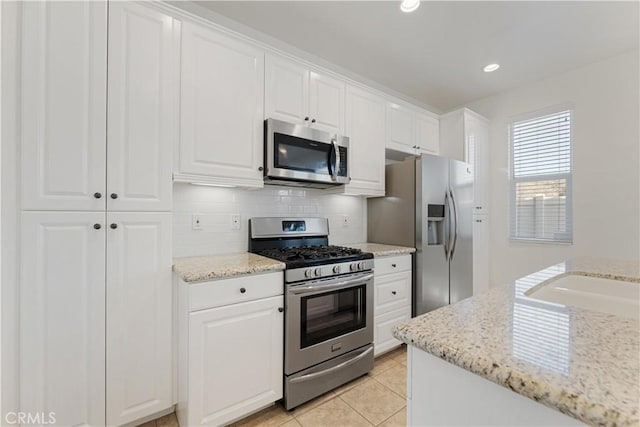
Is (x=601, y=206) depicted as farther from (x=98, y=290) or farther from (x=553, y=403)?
Result: (x=98, y=290)

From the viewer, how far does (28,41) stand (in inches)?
51.1

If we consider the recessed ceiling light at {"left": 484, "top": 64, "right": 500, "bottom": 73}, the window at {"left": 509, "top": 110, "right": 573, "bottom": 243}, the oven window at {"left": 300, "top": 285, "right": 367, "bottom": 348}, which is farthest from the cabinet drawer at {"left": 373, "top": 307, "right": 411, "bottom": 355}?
the recessed ceiling light at {"left": 484, "top": 64, "right": 500, "bottom": 73}

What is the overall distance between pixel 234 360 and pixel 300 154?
1.44 meters

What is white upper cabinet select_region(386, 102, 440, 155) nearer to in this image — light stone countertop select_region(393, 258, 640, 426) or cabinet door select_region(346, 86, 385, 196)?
cabinet door select_region(346, 86, 385, 196)

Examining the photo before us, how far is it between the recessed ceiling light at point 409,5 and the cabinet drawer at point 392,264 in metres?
1.86

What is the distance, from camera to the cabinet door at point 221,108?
5.65ft

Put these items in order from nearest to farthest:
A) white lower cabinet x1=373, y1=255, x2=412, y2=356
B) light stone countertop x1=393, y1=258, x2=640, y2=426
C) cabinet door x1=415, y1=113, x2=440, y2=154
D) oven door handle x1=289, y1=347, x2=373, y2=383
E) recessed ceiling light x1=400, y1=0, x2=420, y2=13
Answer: light stone countertop x1=393, y1=258, x2=640, y2=426, oven door handle x1=289, y1=347, x2=373, y2=383, recessed ceiling light x1=400, y1=0, x2=420, y2=13, white lower cabinet x1=373, y1=255, x2=412, y2=356, cabinet door x1=415, y1=113, x2=440, y2=154

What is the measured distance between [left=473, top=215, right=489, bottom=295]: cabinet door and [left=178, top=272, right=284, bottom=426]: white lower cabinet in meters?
2.51

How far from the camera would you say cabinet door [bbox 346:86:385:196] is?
2.54 meters

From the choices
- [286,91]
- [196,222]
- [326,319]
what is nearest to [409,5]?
[286,91]

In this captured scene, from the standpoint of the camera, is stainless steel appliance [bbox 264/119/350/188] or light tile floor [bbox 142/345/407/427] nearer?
light tile floor [bbox 142/345/407/427]

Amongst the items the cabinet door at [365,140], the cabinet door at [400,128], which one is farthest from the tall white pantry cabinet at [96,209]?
the cabinet door at [400,128]

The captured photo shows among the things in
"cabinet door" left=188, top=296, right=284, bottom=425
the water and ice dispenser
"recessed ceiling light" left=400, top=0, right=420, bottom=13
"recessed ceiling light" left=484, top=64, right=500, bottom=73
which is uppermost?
"recessed ceiling light" left=484, top=64, right=500, bottom=73

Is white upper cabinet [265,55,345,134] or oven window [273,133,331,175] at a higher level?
white upper cabinet [265,55,345,134]
